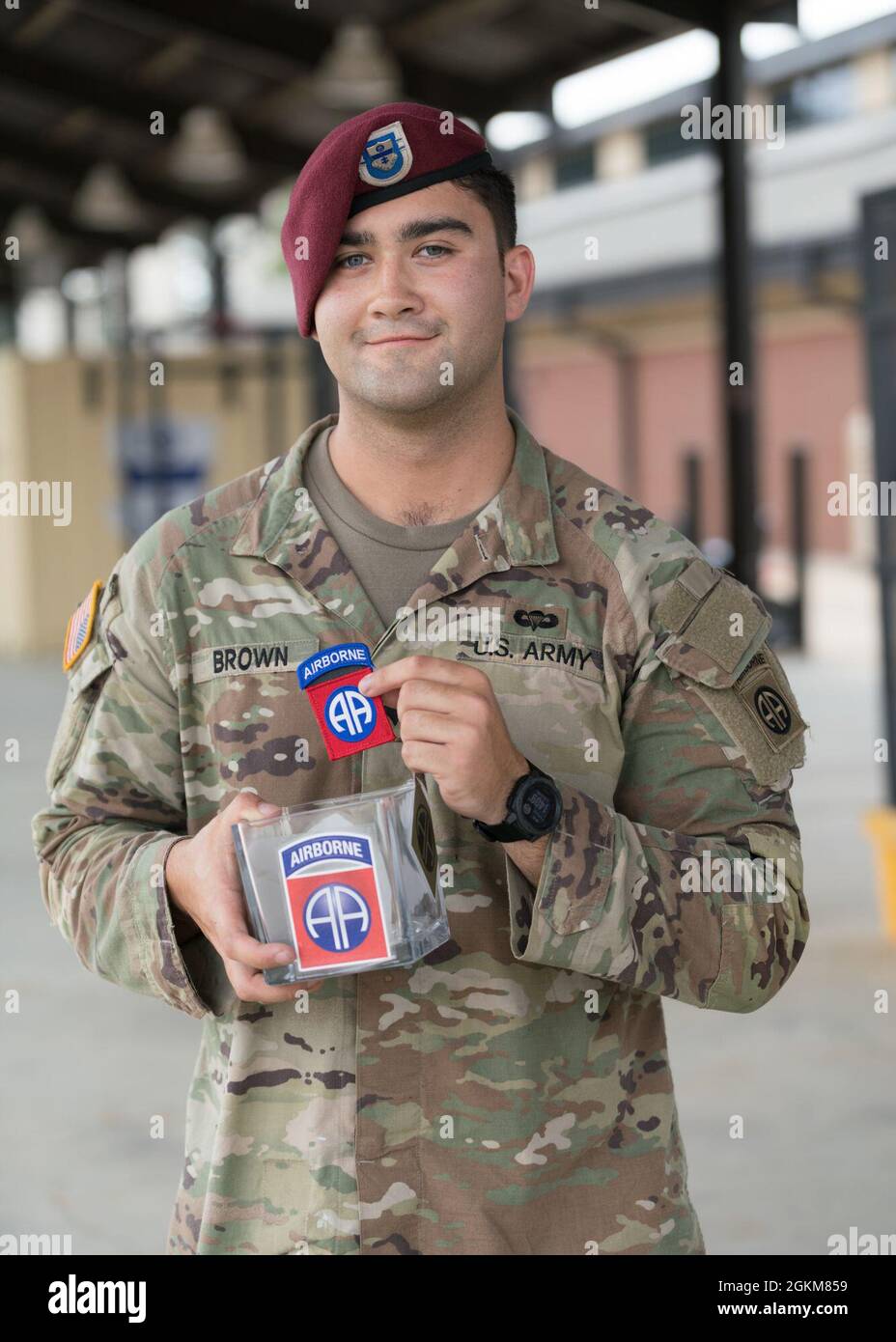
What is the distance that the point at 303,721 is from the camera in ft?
5.52

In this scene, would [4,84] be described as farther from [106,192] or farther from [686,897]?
[686,897]

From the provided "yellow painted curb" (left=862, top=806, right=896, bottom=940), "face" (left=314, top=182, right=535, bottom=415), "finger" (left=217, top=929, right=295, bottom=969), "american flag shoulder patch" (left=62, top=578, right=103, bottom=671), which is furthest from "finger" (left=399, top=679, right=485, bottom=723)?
"yellow painted curb" (left=862, top=806, right=896, bottom=940)

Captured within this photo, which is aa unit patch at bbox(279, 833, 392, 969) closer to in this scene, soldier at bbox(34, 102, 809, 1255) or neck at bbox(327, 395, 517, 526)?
soldier at bbox(34, 102, 809, 1255)

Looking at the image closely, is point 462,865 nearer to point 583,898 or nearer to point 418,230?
point 583,898

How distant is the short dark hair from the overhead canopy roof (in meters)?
3.98

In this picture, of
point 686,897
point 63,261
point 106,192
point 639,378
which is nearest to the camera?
point 686,897

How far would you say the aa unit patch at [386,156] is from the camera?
5.33 feet

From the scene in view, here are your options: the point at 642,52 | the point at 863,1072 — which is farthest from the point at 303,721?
the point at 642,52

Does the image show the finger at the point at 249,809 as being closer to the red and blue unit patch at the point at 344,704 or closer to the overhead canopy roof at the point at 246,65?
the red and blue unit patch at the point at 344,704

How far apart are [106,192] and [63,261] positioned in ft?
16.3

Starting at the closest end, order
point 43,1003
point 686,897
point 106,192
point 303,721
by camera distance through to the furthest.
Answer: point 686,897 < point 303,721 < point 43,1003 < point 106,192

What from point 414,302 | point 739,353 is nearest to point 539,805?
point 414,302

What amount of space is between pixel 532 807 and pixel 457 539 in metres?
0.36

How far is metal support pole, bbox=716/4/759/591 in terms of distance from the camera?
230 inches
